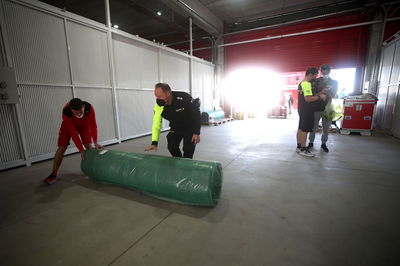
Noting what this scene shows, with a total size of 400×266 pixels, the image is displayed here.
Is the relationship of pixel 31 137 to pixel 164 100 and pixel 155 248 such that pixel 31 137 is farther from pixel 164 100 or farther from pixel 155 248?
pixel 155 248

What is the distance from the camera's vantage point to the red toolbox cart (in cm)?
563

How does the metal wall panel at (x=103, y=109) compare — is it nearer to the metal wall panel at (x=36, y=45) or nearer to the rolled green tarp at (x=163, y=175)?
the metal wall panel at (x=36, y=45)

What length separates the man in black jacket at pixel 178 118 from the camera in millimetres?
2393

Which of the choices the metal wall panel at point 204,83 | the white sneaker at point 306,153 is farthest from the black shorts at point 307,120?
the metal wall panel at point 204,83

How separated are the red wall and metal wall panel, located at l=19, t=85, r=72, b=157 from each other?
338 inches

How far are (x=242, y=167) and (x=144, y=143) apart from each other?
9.74ft

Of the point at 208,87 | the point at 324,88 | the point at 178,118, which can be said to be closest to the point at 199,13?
the point at 208,87

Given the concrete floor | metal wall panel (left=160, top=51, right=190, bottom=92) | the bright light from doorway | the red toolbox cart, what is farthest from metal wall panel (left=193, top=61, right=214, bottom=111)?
the concrete floor

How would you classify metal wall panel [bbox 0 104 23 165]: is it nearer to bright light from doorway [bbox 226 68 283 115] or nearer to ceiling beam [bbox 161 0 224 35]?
ceiling beam [bbox 161 0 224 35]

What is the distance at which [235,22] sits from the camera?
9.88 meters

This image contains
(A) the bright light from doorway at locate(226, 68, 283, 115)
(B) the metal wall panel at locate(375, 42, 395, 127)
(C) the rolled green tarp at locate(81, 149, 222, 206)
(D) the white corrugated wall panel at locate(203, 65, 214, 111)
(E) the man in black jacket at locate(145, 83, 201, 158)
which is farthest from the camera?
(A) the bright light from doorway at locate(226, 68, 283, 115)

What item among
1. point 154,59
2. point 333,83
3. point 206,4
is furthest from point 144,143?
point 206,4

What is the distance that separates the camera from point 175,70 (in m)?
7.41

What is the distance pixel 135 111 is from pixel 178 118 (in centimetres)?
385
